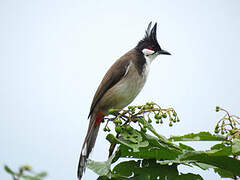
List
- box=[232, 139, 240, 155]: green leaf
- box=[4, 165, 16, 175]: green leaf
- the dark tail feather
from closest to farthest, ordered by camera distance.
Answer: box=[4, 165, 16, 175]: green leaf < box=[232, 139, 240, 155]: green leaf < the dark tail feather

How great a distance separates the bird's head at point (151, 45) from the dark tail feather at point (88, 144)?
1.35 metres

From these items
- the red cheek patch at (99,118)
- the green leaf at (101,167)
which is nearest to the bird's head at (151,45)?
the red cheek patch at (99,118)

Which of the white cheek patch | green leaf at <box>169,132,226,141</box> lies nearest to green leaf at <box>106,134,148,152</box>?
green leaf at <box>169,132,226,141</box>

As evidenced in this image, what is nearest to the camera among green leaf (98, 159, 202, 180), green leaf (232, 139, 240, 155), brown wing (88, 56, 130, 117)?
green leaf (232, 139, 240, 155)

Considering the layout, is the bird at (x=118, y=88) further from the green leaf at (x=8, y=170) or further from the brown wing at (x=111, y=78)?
the green leaf at (x=8, y=170)

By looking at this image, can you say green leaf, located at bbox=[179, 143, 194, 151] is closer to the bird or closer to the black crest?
the bird

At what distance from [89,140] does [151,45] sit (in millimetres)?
1778

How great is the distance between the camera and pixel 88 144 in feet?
11.6

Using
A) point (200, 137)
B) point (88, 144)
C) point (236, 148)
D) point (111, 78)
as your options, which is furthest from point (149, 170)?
point (111, 78)

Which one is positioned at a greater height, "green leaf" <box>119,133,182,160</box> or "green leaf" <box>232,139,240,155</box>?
"green leaf" <box>232,139,240,155</box>

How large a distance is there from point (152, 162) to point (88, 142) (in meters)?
1.82

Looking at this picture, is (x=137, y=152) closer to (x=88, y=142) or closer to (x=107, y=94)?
(x=88, y=142)

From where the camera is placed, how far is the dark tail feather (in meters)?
3.25

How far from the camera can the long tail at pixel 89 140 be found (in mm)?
3252
